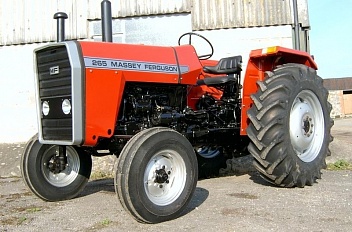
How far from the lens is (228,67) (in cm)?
559

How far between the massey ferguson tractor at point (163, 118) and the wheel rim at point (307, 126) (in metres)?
0.01

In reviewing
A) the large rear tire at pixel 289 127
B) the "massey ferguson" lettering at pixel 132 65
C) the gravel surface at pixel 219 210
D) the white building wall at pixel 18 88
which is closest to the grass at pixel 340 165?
the gravel surface at pixel 219 210

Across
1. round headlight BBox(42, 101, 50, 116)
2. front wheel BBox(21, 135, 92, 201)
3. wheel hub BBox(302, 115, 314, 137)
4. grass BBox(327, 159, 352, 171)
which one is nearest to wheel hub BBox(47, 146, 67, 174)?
front wheel BBox(21, 135, 92, 201)

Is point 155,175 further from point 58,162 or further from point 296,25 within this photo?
point 296,25

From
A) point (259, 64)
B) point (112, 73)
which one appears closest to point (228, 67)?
point (259, 64)

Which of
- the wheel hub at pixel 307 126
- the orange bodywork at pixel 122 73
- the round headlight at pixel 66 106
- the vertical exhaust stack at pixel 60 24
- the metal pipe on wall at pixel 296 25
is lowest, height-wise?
the wheel hub at pixel 307 126

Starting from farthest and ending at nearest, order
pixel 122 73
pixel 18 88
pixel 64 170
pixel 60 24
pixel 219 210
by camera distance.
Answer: pixel 18 88 < pixel 64 170 < pixel 60 24 < pixel 122 73 < pixel 219 210

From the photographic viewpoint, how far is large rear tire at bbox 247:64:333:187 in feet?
15.5

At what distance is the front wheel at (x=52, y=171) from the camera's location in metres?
4.75

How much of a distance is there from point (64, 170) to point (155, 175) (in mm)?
1667

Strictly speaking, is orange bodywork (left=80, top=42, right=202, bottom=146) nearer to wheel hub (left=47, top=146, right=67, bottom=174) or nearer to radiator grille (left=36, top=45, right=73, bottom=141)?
radiator grille (left=36, top=45, right=73, bottom=141)

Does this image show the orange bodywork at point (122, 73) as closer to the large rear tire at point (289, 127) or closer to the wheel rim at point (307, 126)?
the large rear tire at point (289, 127)

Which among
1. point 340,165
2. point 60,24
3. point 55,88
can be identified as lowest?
point 340,165

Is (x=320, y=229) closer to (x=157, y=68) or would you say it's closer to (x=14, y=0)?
(x=157, y=68)
